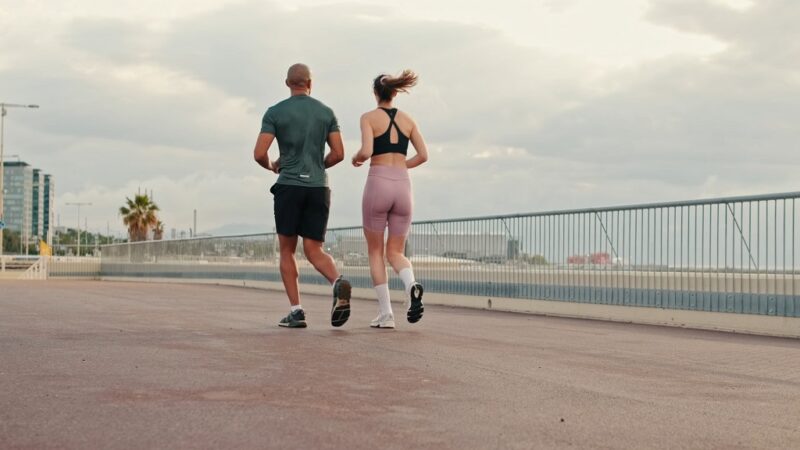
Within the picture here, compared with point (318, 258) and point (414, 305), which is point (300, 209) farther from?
point (414, 305)

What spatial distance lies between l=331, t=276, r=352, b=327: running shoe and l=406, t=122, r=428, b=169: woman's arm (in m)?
1.35

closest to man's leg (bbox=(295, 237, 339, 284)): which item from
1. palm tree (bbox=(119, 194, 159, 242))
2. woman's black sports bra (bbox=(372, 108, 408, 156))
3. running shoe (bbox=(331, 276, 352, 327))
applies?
running shoe (bbox=(331, 276, 352, 327))

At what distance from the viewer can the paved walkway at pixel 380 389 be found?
4188 millimetres

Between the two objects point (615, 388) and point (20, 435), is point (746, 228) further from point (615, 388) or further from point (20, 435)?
point (20, 435)

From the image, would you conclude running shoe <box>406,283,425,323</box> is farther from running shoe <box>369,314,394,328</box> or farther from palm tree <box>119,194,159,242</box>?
palm tree <box>119,194,159,242</box>

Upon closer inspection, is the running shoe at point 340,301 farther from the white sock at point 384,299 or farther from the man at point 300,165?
the white sock at point 384,299

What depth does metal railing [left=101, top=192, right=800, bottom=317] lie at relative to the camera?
11.0 m

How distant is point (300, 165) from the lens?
30.5 feet

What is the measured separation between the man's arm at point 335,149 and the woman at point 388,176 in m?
0.29

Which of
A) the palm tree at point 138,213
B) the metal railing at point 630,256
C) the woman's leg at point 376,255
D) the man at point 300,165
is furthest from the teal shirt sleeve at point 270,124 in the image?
the palm tree at point 138,213

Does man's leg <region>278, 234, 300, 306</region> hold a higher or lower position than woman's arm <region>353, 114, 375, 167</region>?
lower

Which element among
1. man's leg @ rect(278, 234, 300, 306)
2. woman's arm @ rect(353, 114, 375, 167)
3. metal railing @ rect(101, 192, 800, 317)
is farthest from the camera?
metal railing @ rect(101, 192, 800, 317)

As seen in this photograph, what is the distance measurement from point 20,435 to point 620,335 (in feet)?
23.2

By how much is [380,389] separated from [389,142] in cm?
434
